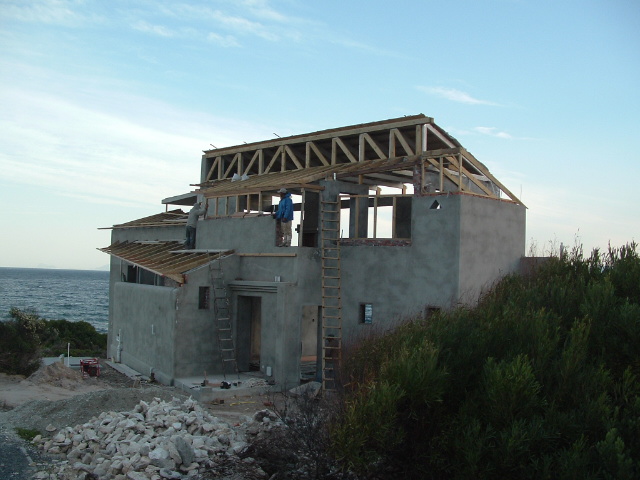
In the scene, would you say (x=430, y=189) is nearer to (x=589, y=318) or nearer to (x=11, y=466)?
(x=589, y=318)

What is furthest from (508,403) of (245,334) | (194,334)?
(245,334)

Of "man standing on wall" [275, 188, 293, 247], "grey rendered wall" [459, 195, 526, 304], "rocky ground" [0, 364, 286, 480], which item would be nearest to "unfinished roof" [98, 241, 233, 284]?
"man standing on wall" [275, 188, 293, 247]

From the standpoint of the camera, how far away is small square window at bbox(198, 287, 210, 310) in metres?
21.6

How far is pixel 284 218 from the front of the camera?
819 inches

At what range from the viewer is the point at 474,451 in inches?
374

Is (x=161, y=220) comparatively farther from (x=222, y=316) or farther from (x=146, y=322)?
(x=222, y=316)

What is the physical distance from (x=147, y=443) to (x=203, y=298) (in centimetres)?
872

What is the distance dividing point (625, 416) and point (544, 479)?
1651mm

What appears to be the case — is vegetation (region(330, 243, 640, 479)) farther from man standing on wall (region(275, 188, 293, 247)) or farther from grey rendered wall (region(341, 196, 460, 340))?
man standing on wall (region(275, 188, 293, 247))

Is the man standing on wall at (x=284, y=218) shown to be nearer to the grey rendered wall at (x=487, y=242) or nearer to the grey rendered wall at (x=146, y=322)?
the grey rendered wall at (x=146, y=322)

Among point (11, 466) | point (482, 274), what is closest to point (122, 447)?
point (11, 466)

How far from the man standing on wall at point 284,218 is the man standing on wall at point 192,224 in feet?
15.9

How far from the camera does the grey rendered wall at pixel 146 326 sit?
2139 cm

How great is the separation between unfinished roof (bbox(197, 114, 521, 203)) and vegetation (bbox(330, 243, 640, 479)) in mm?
7448
